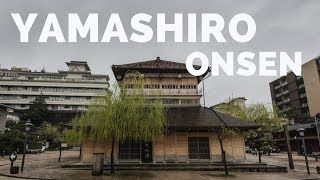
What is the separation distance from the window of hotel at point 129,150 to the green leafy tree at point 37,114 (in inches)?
1824

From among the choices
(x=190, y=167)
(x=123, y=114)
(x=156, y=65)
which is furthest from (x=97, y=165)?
(x=156, y=65)

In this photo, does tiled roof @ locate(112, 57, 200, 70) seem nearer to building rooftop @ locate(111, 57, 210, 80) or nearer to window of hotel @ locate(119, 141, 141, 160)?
building rooftop @ locate(111, 57, 210, 80)

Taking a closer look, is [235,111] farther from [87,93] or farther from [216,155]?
[87,93]

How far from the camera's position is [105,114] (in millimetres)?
16641

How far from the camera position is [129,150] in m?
22.4

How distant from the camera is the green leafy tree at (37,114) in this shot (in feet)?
198

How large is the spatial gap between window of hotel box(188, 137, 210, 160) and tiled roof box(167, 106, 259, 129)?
1.58m

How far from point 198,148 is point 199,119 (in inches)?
100

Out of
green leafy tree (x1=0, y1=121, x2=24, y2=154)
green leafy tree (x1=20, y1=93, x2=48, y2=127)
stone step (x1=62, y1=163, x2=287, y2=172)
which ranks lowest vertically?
stone step (x1=62, y1=163, x2=287, y2=172)

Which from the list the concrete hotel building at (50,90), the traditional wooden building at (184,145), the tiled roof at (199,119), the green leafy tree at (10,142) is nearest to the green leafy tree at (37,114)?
the concrete hotel building at (50,90)

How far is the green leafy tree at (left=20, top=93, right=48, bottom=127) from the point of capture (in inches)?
2378

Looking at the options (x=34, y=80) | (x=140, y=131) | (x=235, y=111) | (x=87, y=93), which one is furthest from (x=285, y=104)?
(x=34, y=80)

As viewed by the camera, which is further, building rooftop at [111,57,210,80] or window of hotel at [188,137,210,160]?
building rooftop at [111,57,210,80]

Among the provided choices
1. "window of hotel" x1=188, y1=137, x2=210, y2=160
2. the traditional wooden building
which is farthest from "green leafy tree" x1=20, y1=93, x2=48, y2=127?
"window of hotel" x1=188, y1=137, x2=210, y2=160
